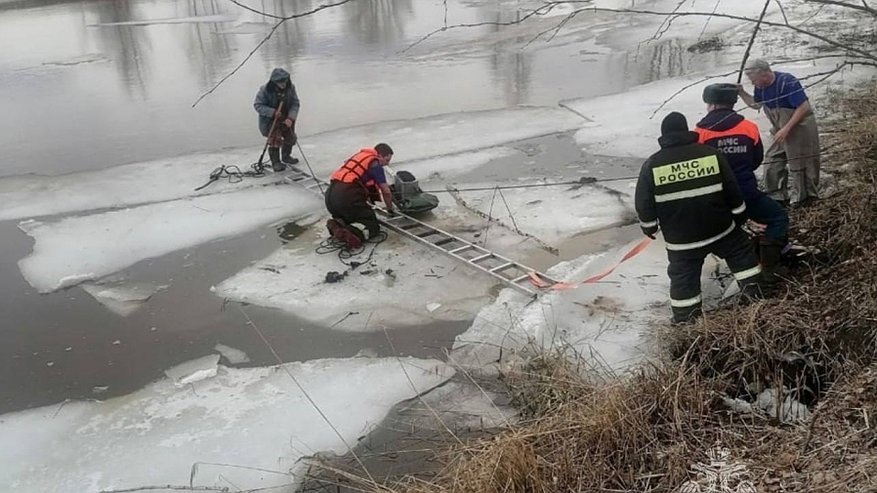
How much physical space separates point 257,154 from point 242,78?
5.95 metres

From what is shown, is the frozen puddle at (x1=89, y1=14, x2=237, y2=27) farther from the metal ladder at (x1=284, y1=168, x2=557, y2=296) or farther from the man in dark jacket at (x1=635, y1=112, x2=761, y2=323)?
the man in dark jacket at (x1=635, y1=112, x2=761, y2=323)

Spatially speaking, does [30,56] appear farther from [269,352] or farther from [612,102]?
[269,352]

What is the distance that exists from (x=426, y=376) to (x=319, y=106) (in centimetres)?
913

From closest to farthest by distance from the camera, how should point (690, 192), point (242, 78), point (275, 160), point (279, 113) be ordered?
point (690, 192)
point (279, 113)
point (275, 160)
point (242, 78)

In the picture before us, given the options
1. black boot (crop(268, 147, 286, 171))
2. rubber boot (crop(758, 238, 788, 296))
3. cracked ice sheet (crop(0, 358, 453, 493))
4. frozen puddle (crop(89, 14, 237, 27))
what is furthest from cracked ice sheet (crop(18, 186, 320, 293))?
frozen puddle (crop(89, 14, 237, 27))

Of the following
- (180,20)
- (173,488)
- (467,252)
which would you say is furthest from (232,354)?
(180,20)

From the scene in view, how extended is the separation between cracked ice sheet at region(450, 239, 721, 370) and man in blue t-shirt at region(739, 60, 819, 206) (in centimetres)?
105

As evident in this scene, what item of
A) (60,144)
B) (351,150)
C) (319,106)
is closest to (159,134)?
(60,144)

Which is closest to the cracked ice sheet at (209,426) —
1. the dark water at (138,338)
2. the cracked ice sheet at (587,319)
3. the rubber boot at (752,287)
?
the dark water at (138,338)

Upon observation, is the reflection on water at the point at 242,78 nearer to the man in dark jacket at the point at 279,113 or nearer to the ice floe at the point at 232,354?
the man in dark jacket at the point at 279,113

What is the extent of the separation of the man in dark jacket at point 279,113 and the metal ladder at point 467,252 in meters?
2.44

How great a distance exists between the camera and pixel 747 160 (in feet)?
15.3

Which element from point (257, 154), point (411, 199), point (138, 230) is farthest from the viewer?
point (257, 154)

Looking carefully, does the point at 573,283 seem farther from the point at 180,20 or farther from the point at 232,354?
the point at 180,20
